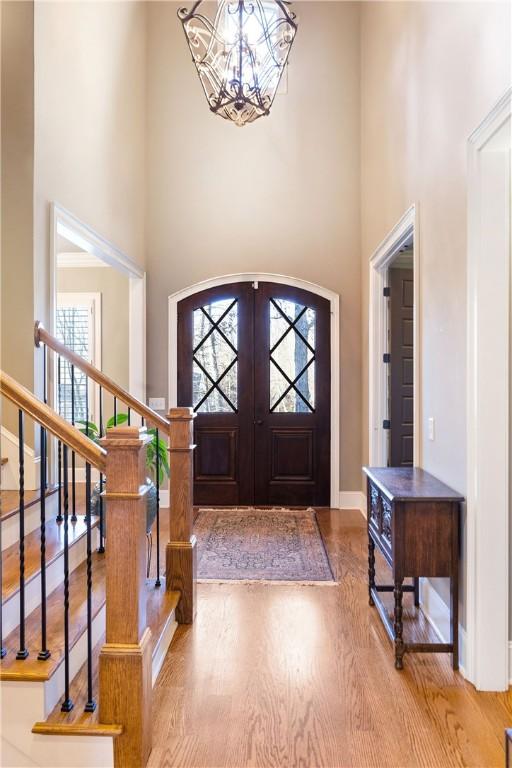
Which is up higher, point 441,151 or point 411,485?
point 441,151

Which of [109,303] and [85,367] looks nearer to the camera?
[85,367]

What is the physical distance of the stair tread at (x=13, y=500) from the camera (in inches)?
98.7

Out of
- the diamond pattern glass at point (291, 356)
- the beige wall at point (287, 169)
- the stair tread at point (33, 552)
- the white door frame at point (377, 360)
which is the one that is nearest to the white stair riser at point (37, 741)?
the stair tread at point (33, 552)

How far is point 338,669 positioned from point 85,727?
1.18 metres

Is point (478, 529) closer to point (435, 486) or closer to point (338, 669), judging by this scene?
point (435, 486)

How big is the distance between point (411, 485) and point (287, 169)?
13.0 ft

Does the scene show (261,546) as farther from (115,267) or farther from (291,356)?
(115,267)

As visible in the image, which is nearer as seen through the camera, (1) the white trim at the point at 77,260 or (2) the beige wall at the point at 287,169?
(2) the beige wall at the point at 287,169

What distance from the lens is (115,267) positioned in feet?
15.4

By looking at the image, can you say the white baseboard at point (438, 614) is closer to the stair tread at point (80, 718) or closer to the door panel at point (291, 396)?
the stair tread at point (80, 718)

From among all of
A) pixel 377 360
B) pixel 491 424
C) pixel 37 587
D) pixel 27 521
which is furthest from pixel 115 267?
pixel 491 424

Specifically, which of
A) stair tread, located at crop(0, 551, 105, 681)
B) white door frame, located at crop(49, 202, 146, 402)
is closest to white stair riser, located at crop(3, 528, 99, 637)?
stair tread, located at crop(0, 551, 105, 681)

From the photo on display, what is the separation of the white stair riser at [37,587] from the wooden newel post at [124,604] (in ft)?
1.70

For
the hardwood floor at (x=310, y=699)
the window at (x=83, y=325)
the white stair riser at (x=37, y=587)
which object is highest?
the window at (x=83, y=325)
